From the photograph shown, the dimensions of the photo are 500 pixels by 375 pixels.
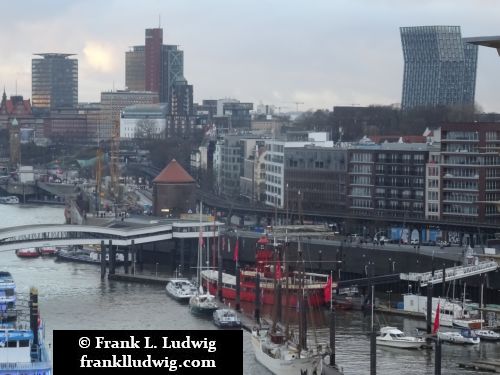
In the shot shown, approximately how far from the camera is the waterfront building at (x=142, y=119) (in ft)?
397

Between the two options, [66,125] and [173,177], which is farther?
[66,125]

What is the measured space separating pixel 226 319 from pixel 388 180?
1728 centimetres

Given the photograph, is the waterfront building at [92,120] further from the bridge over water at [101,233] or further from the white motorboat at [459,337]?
the white motorboat at [459,337]

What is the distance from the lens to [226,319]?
32.8 m

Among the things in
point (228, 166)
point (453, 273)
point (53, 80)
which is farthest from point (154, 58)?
point (453, 273)

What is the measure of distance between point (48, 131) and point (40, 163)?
28.8 m

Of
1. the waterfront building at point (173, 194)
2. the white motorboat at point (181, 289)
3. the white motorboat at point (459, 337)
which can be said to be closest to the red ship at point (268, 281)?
the white motorboat at point (181, 289)

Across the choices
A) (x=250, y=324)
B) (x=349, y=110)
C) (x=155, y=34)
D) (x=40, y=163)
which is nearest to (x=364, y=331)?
(x=250, y=324)

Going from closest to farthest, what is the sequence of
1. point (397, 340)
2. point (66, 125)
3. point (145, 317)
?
1. point (397, 340)
2. point (145, 317)
3. point (66, 125)

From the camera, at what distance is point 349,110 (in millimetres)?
84875

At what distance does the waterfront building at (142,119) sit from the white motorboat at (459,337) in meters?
88.0

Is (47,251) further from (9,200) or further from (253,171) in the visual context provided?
(9,200)

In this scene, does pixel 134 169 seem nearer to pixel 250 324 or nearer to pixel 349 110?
pixel 349 110

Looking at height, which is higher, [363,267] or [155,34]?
→ [155,34]
